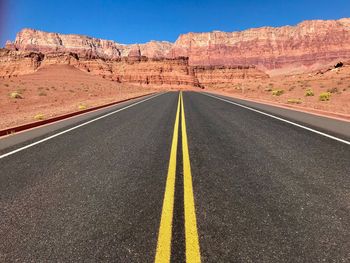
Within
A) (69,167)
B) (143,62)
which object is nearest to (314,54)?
(143,62)

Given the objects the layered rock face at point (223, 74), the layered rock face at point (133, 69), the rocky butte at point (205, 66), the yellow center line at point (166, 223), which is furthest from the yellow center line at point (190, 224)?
the layered rock face at point (223, 74)

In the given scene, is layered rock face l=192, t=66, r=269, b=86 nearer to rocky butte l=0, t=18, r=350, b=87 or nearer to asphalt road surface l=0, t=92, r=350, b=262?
rocky butte l=0, t=18, r=350, b=87

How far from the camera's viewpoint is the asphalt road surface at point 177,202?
2.40 metres

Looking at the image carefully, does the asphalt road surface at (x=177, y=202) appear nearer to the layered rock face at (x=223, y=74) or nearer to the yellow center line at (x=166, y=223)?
the yellow center line at (x=166, y=223)

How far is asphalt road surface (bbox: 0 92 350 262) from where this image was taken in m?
2.40

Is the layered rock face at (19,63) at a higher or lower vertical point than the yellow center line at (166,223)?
higher

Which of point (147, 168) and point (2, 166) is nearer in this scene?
point (147, 168)

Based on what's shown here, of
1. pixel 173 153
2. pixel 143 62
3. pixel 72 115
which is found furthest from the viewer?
pixel 143 62

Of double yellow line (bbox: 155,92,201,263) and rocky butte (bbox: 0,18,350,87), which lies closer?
double yellow line (bbox: 155,92,201,263)

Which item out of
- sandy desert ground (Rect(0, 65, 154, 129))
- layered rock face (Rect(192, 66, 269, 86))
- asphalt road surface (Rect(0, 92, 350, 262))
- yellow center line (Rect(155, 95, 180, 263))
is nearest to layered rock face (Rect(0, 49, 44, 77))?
sandy desert ground (Rect(0, 65, 154, 129))

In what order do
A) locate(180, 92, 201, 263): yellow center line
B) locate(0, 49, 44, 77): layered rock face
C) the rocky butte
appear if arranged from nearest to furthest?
locate(180, 92, 201, 263): yellow center line, locate(0, 49, 44, 77): layered rock face, the rocky butte

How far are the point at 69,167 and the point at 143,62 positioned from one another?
122744mm

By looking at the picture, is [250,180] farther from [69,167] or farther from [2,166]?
[2,166]

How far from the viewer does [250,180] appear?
404cm
